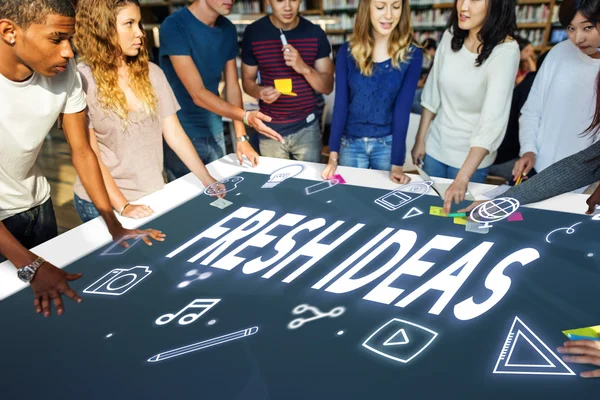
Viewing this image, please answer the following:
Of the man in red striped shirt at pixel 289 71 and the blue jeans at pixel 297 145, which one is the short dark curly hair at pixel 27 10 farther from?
the blue jeans at pixel 297 145

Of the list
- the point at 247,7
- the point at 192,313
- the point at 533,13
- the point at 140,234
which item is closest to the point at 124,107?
the point at 140,234

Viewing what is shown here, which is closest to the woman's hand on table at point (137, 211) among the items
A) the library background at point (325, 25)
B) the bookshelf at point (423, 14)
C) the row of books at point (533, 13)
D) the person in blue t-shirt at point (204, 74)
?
the person in blue t-shirt at point (204, 74)

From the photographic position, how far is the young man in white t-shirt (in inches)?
41.7

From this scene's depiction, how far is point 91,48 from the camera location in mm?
1435

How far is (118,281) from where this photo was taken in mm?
1094

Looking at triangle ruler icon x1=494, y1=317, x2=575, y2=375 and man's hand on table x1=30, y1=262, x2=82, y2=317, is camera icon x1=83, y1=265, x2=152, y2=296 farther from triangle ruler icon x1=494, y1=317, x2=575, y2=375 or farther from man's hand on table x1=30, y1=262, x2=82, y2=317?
triangle ruler icon x1=494, y1=317, x2=575, y2=375

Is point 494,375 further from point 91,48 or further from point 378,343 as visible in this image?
point 91,48

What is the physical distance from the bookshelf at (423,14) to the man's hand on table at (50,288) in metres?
4.28

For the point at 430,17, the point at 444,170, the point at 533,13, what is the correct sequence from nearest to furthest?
the point at 444,170 < the point at 533,13 < the point at 430,17

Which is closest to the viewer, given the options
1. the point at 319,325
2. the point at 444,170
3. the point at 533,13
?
the point at 319,325

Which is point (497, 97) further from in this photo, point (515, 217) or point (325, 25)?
point (325, 25)

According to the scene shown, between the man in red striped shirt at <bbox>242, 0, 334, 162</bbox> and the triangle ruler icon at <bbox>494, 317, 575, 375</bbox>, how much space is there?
1.41 meters

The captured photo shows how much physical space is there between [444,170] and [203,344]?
4.44 feet

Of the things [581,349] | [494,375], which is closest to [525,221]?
[581,349]
